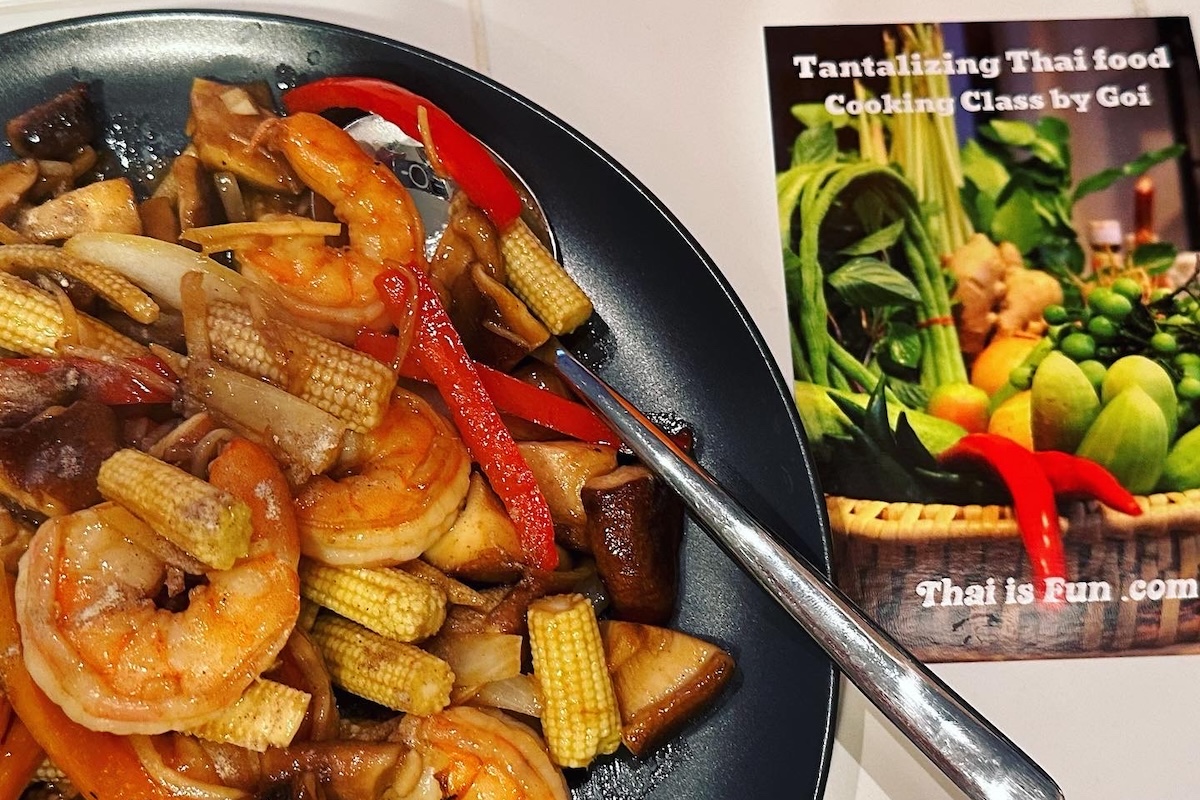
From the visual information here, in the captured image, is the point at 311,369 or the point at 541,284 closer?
the point at 311,369

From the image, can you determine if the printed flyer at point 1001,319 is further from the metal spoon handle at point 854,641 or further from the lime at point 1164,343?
the metal spoon handle at point 854,641

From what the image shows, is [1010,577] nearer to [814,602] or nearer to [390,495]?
[814,602]

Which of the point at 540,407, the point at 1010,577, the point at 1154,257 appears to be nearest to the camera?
the point at 540,407

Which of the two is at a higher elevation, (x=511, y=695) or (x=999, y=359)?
(x=999, y=359)

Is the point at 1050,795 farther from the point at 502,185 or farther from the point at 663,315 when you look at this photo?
the point at 502,185

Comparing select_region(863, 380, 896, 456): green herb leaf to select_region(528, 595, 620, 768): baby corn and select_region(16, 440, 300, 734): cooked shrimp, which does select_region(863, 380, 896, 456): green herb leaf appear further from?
select_region(16, 440, 300, 734): cooked shrimp

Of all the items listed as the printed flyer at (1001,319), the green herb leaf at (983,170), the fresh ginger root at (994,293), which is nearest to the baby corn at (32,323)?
the printed flyer at (1001,319)

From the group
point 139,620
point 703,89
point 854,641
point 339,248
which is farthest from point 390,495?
point 703,89

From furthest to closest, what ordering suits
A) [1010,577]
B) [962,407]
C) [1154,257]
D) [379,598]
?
[1154,257]
[962,407]
[1010,577]
[379,598]
